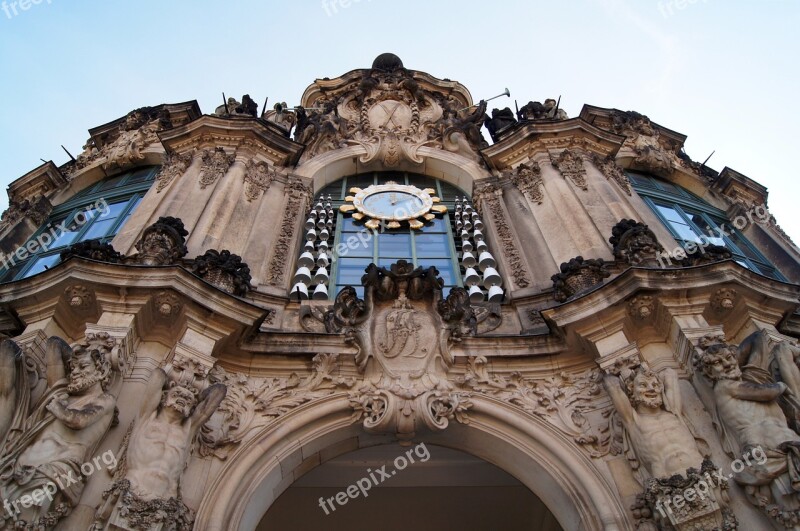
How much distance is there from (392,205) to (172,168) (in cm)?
411

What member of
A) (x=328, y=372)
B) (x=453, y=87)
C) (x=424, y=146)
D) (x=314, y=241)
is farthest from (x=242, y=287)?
(x=453, y=87)

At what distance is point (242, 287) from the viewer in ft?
25.7

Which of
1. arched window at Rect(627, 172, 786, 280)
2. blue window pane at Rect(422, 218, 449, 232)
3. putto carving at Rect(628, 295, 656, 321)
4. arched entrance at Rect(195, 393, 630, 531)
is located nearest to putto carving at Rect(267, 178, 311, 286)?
blue window pane at Rect(422, 218, 449, 232)

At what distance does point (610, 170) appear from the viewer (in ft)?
38.7

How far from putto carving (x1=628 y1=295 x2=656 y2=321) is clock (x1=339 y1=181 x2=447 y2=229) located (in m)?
5.25

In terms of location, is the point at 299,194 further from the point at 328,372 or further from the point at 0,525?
the point at 0,525

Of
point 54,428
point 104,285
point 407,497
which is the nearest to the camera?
point 54,428

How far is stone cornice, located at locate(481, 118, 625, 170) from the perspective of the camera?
12.0 metres

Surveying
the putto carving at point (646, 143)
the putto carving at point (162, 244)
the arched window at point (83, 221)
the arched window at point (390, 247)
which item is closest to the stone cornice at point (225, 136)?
the arched window at point (83, 221)

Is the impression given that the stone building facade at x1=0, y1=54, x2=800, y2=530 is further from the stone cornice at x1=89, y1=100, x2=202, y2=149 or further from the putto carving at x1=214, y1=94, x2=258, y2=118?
the stone cornice at x1=89, y1=100, x2=202, y2=149

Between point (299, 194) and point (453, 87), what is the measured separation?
23.8ft

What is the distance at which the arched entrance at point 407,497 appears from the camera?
8664mm

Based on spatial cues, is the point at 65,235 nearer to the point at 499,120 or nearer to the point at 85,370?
the point at 85,370

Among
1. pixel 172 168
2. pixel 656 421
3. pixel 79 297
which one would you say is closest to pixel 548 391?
pixel 656 421
